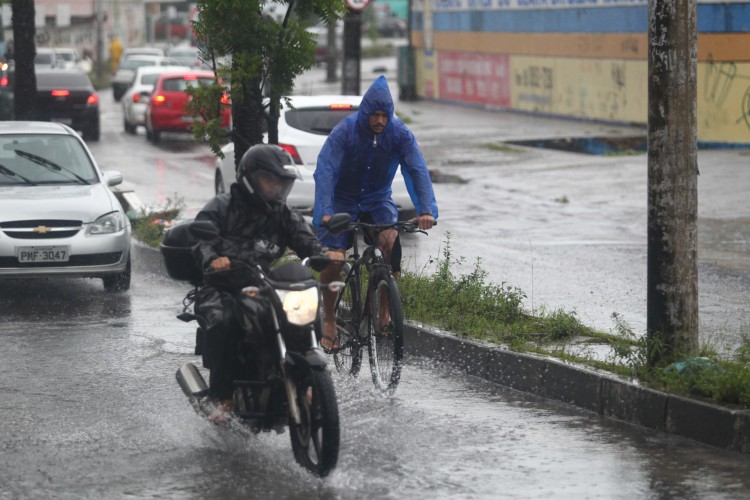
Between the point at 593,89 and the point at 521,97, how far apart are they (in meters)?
4.24

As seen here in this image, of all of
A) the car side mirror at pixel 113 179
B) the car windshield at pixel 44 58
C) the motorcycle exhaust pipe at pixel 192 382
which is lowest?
the motorcycle exhaust pipe at pixel 192 382

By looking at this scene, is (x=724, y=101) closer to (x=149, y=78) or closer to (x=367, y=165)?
(x=149, y=78)

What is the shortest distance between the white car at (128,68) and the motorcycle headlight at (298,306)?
4075 cm

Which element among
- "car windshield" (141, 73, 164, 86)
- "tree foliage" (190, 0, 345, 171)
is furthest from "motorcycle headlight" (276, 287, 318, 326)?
"car windshield" (141, 73, 164, 86)

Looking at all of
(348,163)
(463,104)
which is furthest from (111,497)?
(463,104)

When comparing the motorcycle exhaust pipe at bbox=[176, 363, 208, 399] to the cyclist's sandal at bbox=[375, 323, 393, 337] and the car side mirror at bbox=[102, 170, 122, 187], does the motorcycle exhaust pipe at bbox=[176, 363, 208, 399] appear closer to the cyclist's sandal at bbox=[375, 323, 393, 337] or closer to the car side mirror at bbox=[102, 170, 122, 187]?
the cyclist's sandal at bbox=[375, 323, 393, 337]

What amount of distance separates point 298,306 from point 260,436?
1.08 metres

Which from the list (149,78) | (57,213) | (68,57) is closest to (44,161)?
(57,213)

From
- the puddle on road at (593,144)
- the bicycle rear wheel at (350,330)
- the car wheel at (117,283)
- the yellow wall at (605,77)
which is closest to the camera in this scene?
the bicycle rear wheel at (350,330)

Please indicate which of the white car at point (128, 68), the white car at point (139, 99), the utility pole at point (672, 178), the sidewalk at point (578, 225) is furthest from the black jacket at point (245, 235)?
the white car at point (128, 68)

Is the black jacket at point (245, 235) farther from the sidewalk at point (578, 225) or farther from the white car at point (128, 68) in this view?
the white car at point (128, 68)

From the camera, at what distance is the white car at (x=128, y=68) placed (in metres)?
47.3

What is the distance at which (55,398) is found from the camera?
8320 mm

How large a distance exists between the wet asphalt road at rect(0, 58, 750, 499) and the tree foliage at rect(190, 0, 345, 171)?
5.05 feet
